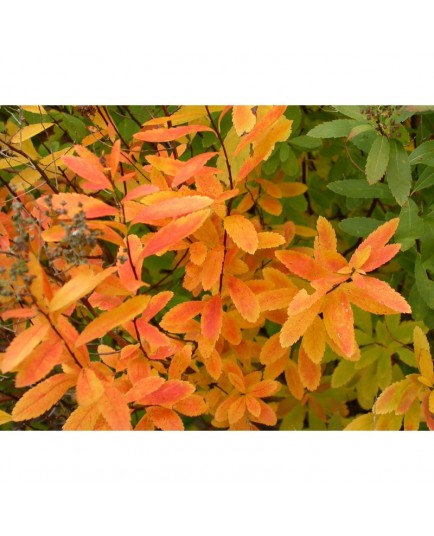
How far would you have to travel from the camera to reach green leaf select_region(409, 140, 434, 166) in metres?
1.15

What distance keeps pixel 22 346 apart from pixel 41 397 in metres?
0.15

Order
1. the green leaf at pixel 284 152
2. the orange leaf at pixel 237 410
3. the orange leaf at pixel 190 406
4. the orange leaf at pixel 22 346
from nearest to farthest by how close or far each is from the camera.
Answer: the orange leaf at pixel 22 346 < the orange leaf at pixel 190 406 < the orange leaf at pixel 237 410 < the green leaf at pixel 284 152

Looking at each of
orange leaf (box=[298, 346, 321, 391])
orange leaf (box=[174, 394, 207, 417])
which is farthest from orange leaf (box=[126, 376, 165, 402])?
orange leaf (box=[298, 346, 321, 391])

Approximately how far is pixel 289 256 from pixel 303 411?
0.60 m

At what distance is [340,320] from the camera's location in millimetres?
958

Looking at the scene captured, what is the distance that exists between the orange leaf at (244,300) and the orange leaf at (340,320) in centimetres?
11

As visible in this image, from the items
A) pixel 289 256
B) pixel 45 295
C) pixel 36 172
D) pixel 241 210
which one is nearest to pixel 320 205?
pixel 241 210

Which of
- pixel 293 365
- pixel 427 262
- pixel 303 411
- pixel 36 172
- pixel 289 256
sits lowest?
pixel 303 411

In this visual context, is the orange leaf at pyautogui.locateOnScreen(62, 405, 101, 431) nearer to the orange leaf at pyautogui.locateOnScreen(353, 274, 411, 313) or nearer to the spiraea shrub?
the spiraea shrub

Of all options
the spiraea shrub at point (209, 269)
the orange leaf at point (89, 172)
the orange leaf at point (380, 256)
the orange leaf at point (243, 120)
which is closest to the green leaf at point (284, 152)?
the spiraea shrub at point (209, 269)

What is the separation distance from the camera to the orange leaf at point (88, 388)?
0.82 m

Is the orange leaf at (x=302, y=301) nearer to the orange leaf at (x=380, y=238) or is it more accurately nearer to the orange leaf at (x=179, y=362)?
the orange leaf at (x=380, y=238)

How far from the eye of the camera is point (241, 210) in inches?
48.5
